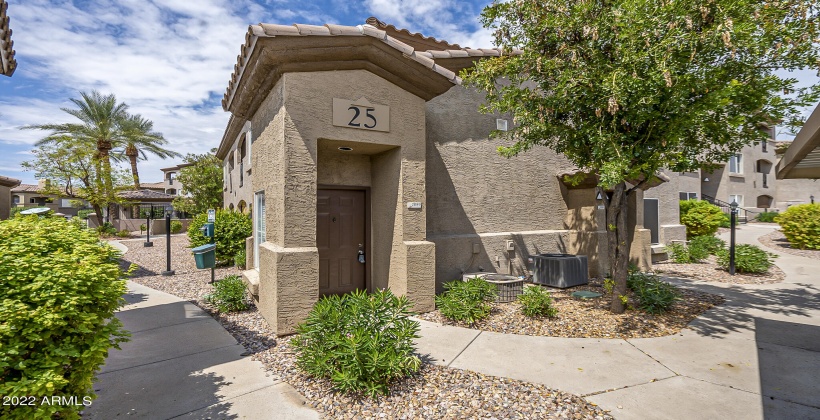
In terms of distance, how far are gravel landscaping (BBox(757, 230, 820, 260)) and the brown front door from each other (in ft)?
51.2

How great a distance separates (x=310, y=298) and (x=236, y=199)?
12.1 meters

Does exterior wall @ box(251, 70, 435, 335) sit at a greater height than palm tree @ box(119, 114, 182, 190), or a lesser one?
lesser

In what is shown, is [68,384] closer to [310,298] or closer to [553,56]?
[310,298]

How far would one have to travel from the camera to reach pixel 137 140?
28406 mm

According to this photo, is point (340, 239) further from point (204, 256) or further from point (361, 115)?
point (204, 256)

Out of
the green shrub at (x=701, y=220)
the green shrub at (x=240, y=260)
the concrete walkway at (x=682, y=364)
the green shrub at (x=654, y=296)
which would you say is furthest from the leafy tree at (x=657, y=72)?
the green shrub at (x=701, y=220)

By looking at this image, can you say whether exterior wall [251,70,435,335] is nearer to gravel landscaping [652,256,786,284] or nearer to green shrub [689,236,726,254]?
gravel landscaping [652,256,786,284]

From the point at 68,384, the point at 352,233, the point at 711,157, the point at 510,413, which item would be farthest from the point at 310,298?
the point at 711,157

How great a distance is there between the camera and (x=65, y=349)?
2588 mm

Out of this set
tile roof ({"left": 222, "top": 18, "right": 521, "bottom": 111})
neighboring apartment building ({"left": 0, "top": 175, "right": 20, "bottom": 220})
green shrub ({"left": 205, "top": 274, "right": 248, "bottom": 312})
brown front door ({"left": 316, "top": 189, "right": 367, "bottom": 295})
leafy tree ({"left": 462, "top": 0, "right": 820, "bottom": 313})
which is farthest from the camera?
neighboring apartment building ({"left": 0, "top": 175, "right": 20, "bottom": 220})

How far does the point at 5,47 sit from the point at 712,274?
17244mm

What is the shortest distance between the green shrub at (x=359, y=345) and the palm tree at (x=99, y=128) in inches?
1145

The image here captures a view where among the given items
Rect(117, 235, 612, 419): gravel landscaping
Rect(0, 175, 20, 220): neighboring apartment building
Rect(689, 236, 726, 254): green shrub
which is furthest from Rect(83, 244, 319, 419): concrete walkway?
Rect(0, 175, 20, 220): neighboring apartment building

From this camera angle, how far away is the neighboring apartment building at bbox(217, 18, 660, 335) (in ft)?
17.7
